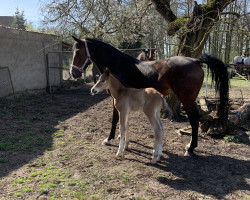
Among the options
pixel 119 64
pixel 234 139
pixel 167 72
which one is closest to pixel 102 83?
pixel 119 64

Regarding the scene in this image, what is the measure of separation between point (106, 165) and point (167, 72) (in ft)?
7.30

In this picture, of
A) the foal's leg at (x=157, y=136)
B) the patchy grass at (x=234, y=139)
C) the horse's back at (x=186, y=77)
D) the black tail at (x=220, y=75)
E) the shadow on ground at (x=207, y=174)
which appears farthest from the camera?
the patchy grass at (x=234, y=139)

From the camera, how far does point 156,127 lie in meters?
4.37

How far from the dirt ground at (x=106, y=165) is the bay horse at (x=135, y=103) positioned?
1.51 feet

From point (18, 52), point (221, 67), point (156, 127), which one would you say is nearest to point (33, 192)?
point (156, 127)

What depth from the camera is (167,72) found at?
193 inches

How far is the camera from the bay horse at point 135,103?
4383mm

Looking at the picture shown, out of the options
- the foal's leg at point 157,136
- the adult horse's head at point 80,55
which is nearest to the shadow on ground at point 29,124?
the adult horse's head at point 80,55

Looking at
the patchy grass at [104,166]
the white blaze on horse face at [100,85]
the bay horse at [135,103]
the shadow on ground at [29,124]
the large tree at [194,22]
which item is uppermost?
the large tree at [194,22]

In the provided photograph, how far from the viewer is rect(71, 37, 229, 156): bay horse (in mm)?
4789

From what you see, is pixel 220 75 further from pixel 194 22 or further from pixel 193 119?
pixel 194 22

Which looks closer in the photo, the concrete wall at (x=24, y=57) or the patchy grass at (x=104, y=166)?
the patchy grass at (x=104, y=166)

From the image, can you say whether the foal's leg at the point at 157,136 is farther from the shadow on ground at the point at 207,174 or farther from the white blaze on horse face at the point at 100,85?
the white blaze on horse face at the point at 100,85

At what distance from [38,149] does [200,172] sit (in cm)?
328
